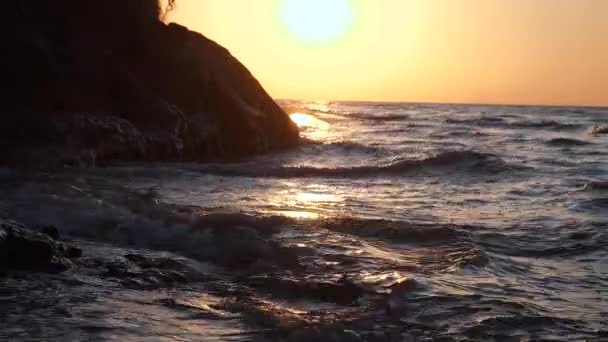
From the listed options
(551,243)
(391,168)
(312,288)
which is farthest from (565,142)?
(312,288)

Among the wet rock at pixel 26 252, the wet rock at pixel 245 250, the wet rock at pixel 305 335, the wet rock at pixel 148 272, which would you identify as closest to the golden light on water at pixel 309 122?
the wet rock at pixel 245 250

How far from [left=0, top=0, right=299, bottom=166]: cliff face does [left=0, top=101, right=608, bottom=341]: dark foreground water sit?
1.65 metres

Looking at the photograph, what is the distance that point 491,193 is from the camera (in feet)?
50.2

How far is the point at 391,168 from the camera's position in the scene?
19.8 metres

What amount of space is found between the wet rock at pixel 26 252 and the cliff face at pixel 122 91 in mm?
8726

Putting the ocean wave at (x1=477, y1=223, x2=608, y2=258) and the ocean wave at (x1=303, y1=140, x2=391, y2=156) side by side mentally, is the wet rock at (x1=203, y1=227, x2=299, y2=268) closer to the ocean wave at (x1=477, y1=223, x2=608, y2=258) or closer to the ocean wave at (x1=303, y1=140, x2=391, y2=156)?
the ocean wave at (x1=477, y1=223, x2=608, y2=258)

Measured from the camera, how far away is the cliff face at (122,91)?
55.2 ft

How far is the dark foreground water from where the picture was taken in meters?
5.64

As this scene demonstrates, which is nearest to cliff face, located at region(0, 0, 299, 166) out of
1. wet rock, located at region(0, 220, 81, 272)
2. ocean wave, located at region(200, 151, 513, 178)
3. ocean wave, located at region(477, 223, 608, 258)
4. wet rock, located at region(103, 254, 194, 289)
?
ocean wave, located at region(200, 151, 513, 178)

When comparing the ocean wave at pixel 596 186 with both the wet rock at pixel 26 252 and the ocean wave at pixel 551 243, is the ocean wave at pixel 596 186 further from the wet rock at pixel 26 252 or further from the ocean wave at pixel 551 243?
the wet rock at pixel 26 252

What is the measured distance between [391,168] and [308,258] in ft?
39.0

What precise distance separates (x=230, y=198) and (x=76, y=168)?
4.03m

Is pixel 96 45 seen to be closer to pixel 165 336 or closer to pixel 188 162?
pixel 188 162

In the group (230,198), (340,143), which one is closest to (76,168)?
(230,198)
